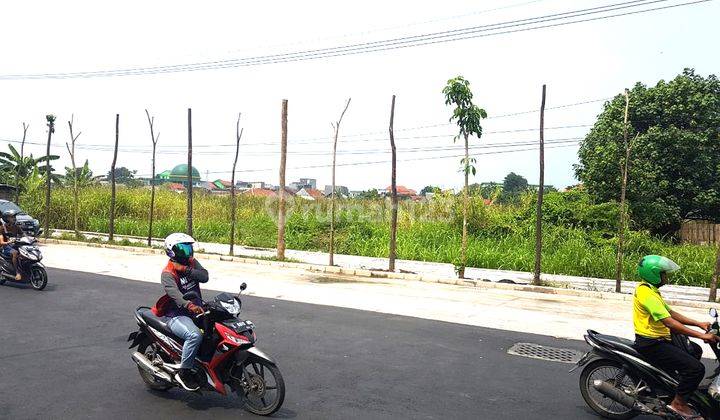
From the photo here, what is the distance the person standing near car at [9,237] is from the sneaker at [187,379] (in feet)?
26.1

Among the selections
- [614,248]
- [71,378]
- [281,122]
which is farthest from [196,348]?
[614,248]

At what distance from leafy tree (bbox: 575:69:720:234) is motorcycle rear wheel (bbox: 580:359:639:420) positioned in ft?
62.4

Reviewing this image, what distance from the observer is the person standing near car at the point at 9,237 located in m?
11.3

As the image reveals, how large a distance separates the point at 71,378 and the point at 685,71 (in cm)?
2695

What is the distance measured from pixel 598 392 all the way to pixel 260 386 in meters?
3.14

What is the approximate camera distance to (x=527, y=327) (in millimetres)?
9375

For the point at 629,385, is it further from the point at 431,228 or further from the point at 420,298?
the point at 431,228

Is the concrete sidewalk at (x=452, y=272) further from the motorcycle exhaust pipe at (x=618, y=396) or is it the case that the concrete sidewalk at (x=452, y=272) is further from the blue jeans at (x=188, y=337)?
the blue jeans at (x=188, y=337)

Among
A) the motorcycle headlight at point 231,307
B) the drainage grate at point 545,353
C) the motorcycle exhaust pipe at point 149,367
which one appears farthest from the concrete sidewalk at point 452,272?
the motorcycle headlight at point 231,307

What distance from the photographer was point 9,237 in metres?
11.8

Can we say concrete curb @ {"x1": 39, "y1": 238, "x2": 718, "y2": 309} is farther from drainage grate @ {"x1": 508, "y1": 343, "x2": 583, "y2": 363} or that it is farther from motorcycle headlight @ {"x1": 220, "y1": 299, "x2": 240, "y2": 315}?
motorcycle headlight @ {"x1": 220, "y1": 299, "x2": 240, "y2": 315}

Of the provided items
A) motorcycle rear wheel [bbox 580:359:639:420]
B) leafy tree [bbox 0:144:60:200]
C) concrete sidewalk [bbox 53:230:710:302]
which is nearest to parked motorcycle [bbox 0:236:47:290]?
concrete sidewalk [bbox 53:230:710:302]

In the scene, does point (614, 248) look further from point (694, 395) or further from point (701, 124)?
point (694, 395)

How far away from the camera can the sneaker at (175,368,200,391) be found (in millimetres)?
5129
